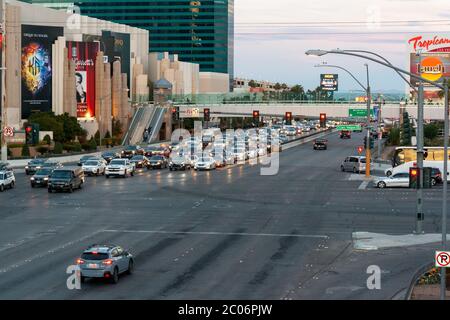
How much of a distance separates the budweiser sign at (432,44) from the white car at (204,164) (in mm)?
74074

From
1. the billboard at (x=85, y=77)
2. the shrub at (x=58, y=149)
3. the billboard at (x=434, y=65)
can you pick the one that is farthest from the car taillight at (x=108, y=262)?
the billboard at (x=434, y=65)

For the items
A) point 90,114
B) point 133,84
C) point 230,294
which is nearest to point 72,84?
point 90,114

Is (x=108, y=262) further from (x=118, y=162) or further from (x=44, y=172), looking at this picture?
(x=118, y=162)

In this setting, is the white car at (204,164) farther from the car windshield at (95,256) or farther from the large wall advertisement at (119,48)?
the large wall advertisement at (119,48)

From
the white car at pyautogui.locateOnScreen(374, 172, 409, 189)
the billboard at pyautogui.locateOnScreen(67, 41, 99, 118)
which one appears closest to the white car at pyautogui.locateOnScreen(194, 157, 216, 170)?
the white car at pyautogui.locateOnScreen(374, 172, 409, 189)

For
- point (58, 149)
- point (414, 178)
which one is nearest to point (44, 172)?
point (414, 178)

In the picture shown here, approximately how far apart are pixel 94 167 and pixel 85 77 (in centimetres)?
4873

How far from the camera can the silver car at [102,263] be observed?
98.8 ft

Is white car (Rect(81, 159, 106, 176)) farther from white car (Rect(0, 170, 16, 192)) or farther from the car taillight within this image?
the car taillight

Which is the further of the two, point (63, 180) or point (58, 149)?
point (58, 149)

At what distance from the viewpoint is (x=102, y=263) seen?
3023 centimetres

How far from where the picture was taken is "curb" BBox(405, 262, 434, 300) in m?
28.7

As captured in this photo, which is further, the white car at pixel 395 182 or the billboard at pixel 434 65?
the billboard at pixel 434 65

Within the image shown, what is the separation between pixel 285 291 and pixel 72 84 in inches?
3577
